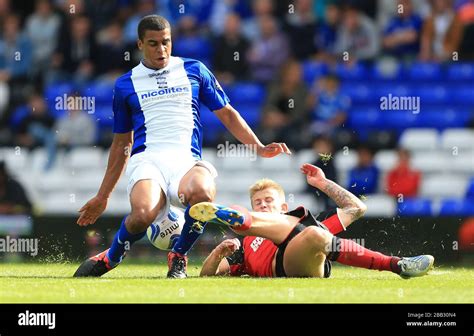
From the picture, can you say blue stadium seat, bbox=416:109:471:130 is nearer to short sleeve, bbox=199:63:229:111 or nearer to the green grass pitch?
the green grass pitch

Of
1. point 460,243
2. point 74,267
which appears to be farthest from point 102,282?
point 460,243

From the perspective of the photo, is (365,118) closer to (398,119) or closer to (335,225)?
(398,119)

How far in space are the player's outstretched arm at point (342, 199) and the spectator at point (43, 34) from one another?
861cm

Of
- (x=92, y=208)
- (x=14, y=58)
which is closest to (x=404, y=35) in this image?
(x=14, y=58)

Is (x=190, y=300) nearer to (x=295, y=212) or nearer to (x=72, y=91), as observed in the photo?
(x=295, y=212)

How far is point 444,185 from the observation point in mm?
14945

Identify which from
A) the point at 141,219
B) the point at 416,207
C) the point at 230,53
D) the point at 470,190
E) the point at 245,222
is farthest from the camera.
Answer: the point at 230,53

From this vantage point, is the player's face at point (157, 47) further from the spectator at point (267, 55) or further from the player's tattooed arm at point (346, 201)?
the spectator at point (267, 55)

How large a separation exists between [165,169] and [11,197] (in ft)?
16.5

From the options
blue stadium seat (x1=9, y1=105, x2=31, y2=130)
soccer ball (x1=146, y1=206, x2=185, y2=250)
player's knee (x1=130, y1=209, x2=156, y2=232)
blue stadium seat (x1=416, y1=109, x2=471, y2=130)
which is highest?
blue stadium seat (x1=9, y1=105, x2=31, y2=130)

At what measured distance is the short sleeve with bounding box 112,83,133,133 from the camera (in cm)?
924

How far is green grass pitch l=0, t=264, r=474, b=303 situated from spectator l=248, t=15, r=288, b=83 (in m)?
7.33

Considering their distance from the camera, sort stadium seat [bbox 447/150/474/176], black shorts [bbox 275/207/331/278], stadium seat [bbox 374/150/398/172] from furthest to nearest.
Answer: stadium seat [bbox 447/150/474/176] < stadium seat [bbox 374/150/398/172] < black shorts [bbox 275/207/331/278]

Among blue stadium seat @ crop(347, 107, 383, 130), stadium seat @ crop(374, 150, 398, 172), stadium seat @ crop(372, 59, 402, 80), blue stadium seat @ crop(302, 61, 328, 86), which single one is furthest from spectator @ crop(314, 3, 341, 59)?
stadium seat @ crop(374, 150, 398, 172)
